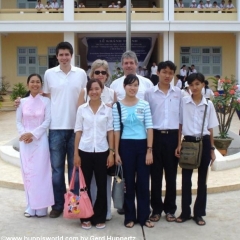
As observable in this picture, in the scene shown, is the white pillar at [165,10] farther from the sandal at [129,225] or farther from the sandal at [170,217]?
the sandal at [129,225]

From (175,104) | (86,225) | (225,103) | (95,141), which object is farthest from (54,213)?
(225,103)

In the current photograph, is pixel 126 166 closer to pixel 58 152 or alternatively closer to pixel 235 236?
pixel 58 152

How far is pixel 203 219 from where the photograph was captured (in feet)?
15.0

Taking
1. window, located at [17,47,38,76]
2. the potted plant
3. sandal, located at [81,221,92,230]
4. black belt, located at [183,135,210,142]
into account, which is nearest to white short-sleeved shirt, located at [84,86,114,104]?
black belt, located at [183,135,210,142]

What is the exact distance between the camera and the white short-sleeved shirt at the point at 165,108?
4.38 m

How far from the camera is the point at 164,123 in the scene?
4363mm

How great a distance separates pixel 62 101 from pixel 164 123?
1173 millimetres

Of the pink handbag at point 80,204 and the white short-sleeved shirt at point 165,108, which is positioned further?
the white short-sleeved shirt at point 165,108

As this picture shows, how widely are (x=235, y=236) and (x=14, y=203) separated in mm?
2813

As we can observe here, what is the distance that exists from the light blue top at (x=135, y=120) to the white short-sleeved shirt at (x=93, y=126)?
0.33 feet

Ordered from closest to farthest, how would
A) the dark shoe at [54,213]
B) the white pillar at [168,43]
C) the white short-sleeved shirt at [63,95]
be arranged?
1. the white short-sleeved shirt at [63,95]
2. the dark shoe at [54,213]
3. the white pillar at [168,43]

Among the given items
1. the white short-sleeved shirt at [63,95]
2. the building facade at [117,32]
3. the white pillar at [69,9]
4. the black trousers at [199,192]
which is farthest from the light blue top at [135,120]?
the white pillar at [69,9]

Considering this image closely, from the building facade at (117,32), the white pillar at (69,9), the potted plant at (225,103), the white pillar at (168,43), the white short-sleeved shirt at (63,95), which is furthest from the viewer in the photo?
the white pillar at (168,43)

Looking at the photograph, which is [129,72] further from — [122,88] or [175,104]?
[175,104]
